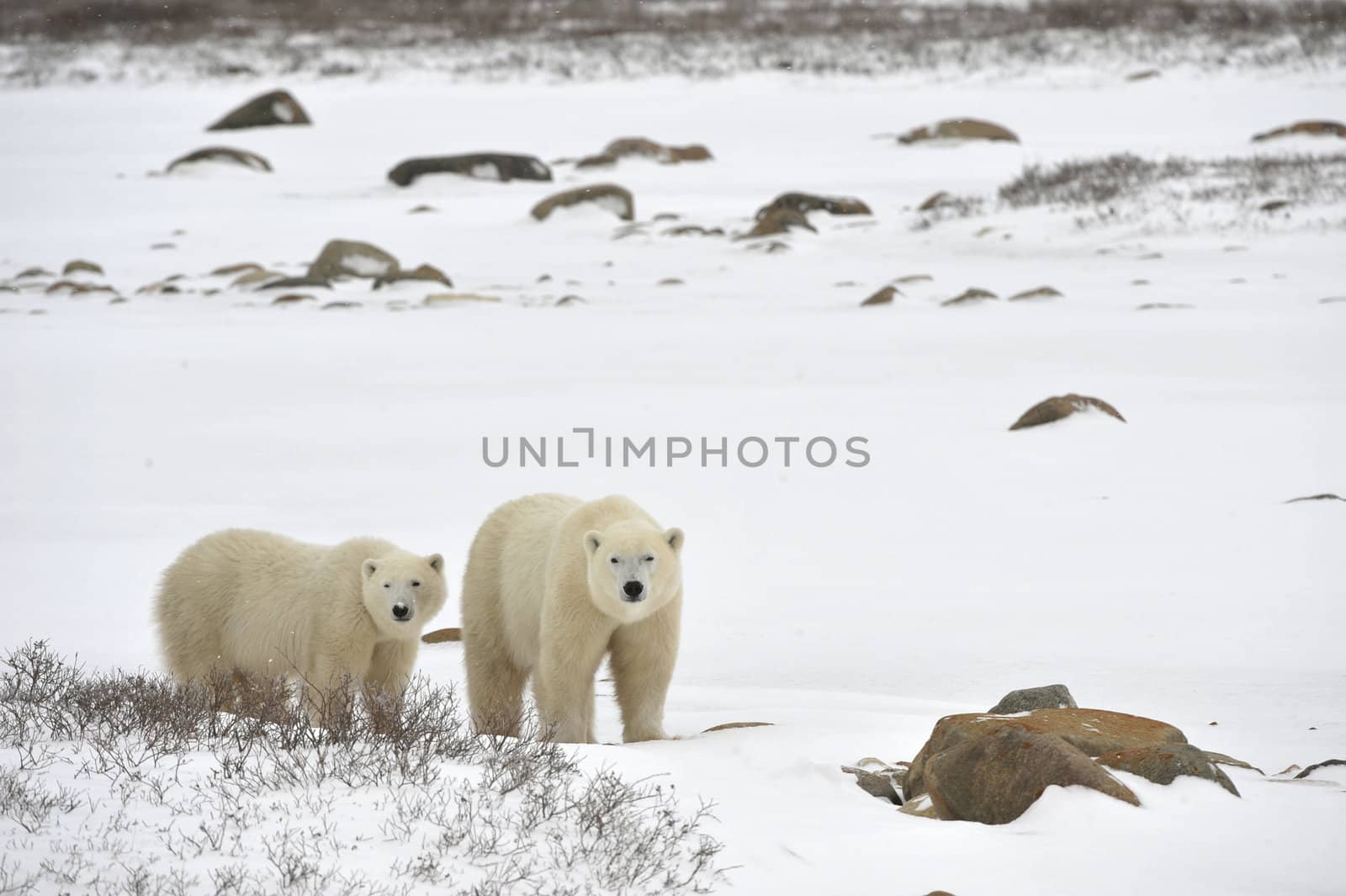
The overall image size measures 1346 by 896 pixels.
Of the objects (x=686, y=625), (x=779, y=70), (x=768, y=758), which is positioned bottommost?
(x=686, y=625)

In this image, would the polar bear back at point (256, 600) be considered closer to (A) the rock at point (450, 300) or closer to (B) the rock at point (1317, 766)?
(B) the rock at point (1317, 766)

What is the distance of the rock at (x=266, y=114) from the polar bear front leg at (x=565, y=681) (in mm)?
27398

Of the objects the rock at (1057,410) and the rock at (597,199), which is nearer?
the rock at (1057,410)

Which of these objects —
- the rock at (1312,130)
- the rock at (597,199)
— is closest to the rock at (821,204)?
the rock at (597,199)

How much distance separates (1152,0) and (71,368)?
37.0m

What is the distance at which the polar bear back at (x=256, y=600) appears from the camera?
498cm

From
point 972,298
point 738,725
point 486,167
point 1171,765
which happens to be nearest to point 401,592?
point 738,725

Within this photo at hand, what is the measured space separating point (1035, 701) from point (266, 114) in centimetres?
2808

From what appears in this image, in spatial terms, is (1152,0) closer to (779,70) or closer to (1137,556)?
(779,70)

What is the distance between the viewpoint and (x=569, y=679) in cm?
443

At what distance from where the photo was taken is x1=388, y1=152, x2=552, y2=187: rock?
23688 mm

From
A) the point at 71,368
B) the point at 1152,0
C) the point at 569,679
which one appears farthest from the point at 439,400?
the point at 1152,0

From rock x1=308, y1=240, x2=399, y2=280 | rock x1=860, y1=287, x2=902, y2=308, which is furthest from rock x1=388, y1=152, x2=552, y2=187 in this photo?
rock x1=860, y1=287, x2=902, y2=308

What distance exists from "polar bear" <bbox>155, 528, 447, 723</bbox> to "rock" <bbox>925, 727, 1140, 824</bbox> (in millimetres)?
1970
